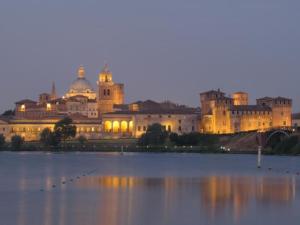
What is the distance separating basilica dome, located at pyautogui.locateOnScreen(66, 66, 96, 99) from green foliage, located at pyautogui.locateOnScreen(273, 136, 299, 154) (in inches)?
2728

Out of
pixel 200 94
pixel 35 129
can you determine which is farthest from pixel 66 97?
pixel 200 94

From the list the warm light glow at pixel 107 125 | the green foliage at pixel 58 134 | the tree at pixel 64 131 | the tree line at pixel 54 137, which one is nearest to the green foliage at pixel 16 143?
the tree line at pixel 54 137

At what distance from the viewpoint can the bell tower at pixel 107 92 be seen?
5002 inches

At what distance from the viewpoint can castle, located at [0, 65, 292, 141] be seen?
9894cm

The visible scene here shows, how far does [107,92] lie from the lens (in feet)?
420

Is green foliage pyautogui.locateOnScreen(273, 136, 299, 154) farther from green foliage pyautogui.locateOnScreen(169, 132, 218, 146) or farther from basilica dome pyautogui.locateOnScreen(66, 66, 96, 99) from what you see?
basilica dome pyautogui.locateOnScreen(66, 66, 96, 99)

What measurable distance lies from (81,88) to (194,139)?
5099 centimetres

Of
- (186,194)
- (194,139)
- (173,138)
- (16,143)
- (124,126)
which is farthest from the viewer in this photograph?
(124,126)

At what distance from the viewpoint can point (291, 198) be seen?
23.8 metres

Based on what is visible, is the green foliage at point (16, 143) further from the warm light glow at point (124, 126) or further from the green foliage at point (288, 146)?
the green foliage at point (288, 146)

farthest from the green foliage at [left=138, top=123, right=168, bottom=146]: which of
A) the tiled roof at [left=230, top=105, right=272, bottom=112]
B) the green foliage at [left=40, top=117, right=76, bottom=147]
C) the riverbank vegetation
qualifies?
the riverbank vegetation

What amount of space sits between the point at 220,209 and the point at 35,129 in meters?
93.7

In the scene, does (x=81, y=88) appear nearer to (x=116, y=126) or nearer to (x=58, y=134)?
(x=116, y=126)

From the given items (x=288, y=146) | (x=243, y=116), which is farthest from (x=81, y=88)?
(x=288, y=146)
